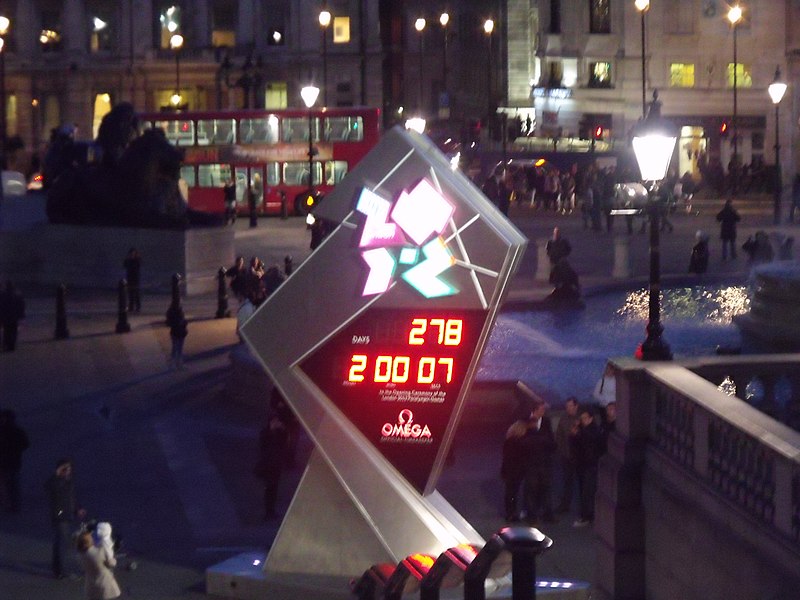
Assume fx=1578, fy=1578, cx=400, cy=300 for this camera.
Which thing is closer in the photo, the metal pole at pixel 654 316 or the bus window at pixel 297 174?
the metal pole at pixel 654 316

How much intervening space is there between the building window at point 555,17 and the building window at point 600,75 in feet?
6.93

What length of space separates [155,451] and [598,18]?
49.8m

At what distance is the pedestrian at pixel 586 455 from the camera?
15.0m

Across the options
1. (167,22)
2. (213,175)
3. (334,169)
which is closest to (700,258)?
(334,169)

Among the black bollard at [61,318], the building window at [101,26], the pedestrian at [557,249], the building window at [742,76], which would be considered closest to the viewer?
the black bollard at [61,318]

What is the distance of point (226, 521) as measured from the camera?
15.8m

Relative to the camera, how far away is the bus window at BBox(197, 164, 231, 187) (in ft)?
177

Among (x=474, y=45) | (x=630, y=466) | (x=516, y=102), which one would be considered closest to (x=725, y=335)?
(x=630, y=466)

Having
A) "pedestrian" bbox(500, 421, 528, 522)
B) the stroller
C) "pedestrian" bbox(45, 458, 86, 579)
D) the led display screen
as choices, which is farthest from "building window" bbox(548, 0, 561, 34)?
the led display screen

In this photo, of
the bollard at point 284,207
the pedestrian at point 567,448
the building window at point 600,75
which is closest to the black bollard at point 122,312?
the pedestrian at point 567,448

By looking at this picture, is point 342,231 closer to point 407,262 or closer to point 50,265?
point 407,262

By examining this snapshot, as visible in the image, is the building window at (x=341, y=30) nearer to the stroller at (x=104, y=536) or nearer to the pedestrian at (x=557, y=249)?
the pedestrian at (x=557, y=249)

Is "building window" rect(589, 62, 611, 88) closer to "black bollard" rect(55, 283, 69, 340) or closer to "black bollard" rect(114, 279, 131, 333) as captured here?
"black bollard" rect(114, 279, 131, 333)

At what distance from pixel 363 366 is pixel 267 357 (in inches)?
32.9
